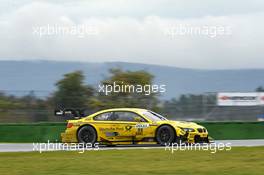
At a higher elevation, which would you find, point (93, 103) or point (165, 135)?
point (93, 103)

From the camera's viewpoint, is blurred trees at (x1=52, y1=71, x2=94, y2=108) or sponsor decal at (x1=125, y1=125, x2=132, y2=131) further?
blurred trees at (x1=52, y1=71, x2=94, y2=108)

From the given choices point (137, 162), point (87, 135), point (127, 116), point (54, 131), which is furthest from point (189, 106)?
point (137, 162)

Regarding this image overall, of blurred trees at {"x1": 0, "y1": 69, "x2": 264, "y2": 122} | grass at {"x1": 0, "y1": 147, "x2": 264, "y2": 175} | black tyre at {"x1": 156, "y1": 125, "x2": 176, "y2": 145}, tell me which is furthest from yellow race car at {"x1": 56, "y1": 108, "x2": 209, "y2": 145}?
blurred trees at {"x1": 0, "y1": 69, "x2": 264, "y2": 122}

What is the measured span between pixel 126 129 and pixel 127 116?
1.28ft

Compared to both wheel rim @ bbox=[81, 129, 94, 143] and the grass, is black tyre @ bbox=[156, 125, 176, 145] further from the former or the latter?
the grass

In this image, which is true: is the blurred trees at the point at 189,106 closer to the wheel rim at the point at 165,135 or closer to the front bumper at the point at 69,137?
the wheel rim at the point at 165,135

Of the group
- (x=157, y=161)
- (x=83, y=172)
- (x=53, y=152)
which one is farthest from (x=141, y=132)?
(x=83, y=172)

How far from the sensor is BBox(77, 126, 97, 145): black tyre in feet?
58.5

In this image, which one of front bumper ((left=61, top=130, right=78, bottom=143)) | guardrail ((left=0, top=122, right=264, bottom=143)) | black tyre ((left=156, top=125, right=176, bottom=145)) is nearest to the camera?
black tyre ((left=156, top=125, right=176, bottom=145))

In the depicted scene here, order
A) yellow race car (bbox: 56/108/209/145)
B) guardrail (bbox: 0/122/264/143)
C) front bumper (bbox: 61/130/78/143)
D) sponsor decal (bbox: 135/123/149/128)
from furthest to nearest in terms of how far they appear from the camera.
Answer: guardrail (bbox: 0/122/264/143)
front bumper (bbox: 61/130/78/143)
sponsor decal (bbox: 135/123/149/128)
yellow race car (bbox: 56/108/209/145)

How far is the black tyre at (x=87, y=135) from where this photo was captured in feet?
58.5

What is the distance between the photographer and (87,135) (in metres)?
17.9

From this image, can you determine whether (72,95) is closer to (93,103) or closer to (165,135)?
(93,103)

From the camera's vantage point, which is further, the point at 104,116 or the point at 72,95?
the point at 72,95
